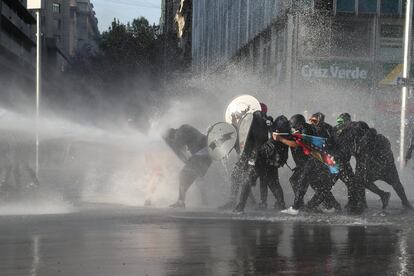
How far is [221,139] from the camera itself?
12227 mm

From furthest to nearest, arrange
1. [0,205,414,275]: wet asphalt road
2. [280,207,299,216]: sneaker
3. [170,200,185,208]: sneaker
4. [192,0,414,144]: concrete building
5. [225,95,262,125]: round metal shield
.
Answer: [192,0,414,144]: concrete building
[225,95,262,125]: round metal shield
[170,200,185,208]: sneaker
[280,207,299,216]: sneaker
[0,205,414,275]: wet asphalt road

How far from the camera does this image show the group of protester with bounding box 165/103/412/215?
11547 mm

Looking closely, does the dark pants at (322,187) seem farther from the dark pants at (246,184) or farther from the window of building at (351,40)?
the window of building at (351,40)

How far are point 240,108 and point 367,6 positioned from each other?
1602cm

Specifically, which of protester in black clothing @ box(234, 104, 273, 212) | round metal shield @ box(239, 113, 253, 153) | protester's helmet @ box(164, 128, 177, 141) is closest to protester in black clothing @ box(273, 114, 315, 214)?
protester in black clothing @ box(234, 104, 273, 212)

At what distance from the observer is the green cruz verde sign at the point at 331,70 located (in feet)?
90.9

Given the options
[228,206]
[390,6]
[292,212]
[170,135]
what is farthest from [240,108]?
[390,6]

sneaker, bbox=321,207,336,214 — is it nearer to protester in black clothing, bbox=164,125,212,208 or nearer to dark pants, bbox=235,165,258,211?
dark pants, bbox=235,165,258,211

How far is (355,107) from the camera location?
27.5 metres

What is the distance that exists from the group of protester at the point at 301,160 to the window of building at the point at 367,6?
15996 millimetres

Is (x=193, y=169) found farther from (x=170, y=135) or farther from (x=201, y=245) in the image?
(x=201, y=245)

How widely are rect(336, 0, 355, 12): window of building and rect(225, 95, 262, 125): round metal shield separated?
15270 mm

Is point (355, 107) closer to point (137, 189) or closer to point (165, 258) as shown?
point (137, 189)

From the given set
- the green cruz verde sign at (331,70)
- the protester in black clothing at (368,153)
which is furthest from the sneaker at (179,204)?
the green cruz verde sign at (331,70)
